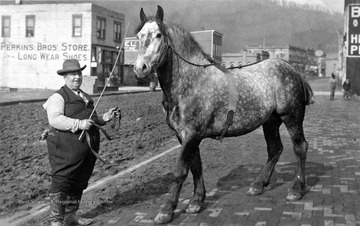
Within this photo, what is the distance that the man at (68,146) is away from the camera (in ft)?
16.0

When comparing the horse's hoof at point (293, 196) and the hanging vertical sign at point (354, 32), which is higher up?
the hanging vertical sign at point (354, 32)

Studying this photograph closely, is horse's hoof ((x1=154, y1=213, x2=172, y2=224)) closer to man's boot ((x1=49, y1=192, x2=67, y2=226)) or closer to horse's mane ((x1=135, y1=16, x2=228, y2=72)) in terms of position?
man's boot ((x1=49, y1=192, x2=67, y2=226))

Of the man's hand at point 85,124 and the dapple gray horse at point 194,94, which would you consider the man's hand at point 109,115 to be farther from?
the dapple gray horse at point 194,94

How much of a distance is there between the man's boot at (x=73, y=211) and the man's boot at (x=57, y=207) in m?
0.10

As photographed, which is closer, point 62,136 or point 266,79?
point 62,136

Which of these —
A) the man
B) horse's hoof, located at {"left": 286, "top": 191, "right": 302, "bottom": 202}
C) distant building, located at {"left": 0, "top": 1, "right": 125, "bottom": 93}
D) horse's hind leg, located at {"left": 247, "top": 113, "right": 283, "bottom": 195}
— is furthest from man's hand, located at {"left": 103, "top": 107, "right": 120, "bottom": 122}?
distant building, located at {"left": 0, "top": 1, "right": 125, "bottom": 93}

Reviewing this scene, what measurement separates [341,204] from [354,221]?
716mm

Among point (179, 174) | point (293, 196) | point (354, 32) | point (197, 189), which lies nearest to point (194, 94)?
point (179, 174)

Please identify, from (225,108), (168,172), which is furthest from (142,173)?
(225,108)

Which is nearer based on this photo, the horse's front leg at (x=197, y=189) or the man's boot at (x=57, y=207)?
the man's boot at (x=57, y=207)

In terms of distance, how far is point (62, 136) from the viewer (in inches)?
195

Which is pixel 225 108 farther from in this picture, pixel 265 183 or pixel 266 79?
pixel 265 183

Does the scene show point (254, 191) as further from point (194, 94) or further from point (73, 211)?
point (73, 211)

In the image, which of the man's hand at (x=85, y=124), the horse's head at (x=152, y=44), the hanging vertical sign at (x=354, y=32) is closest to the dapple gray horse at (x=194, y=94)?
the horse's head at (x=152, y=44)
